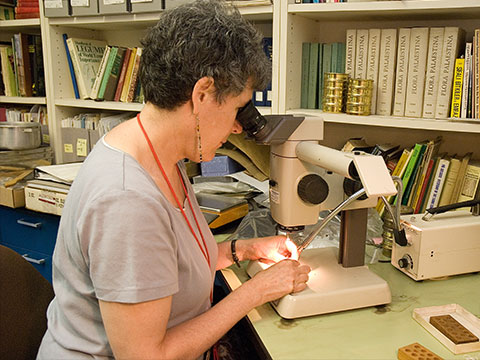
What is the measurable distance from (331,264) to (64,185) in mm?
1196

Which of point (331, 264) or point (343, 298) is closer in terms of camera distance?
point (343, 298)

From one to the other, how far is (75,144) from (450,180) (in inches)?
68.7

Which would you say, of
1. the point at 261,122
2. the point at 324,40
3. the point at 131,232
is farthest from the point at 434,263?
the point at 324,40

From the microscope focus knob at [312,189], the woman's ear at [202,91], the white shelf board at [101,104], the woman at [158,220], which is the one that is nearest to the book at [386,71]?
the microscope focus knob at [312,189]

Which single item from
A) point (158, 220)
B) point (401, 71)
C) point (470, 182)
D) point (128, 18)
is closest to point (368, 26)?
point (401, 71)

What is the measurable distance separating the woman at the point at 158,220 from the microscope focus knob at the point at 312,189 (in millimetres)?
204

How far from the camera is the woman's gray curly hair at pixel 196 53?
88 centimetres

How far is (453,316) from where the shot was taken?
3.41 ft

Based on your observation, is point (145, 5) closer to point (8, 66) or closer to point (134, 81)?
point (134, 81)

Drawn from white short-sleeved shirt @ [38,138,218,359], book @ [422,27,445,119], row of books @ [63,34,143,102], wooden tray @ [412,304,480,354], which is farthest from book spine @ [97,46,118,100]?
wooden tray @ [412,304,480,354]

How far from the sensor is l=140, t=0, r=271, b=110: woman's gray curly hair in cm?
88

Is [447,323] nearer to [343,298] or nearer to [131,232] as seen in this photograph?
[343,298]

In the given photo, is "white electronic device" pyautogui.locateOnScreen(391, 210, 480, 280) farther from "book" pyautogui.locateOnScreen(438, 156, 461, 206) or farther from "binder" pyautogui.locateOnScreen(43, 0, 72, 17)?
"binder" pyautogui.locateOnScreen(43, 0, 72, 17)

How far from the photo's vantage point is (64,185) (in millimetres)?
1852
